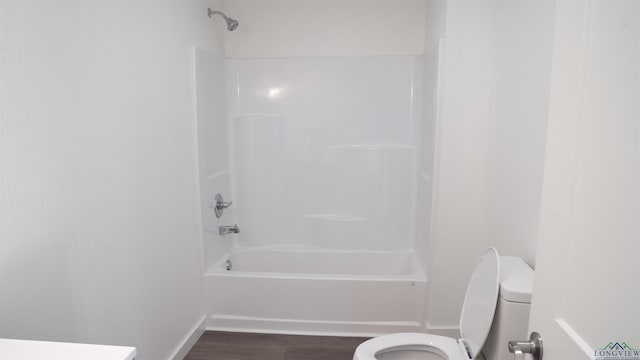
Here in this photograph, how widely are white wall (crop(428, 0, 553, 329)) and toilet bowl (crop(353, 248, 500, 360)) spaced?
12.0 inches

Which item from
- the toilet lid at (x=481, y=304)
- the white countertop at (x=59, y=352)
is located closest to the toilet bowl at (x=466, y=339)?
the toilet lid at (x=481, y=304)

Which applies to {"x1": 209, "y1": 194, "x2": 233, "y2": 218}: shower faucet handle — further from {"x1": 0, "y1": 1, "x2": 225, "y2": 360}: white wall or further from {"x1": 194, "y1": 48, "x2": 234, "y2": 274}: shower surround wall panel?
{"x1": 0, "y1": 1, "x2": 225, "y2": 360}: white wall

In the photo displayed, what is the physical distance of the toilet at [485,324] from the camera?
4.48 feet

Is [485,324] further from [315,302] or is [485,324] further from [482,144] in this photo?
[315,302]

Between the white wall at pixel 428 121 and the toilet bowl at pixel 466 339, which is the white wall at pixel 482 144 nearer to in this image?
the white wall at pixel 428 121

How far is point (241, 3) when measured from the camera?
10.0ft

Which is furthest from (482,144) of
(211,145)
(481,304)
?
(211,145)

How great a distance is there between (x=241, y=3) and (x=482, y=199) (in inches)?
91.4

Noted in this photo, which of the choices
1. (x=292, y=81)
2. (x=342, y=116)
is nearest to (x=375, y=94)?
(x=342, y=116)

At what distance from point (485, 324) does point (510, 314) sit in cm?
12

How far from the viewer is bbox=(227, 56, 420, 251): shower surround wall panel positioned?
121 inches
